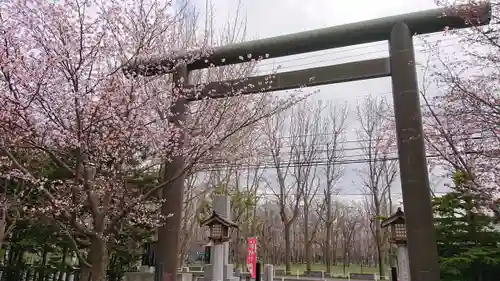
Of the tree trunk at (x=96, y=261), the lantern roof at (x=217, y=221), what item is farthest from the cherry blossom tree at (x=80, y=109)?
the lantern roof at (x=217, y=221)

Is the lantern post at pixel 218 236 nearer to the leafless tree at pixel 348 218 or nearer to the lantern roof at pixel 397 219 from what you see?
the lantern roof at pixel 397 219

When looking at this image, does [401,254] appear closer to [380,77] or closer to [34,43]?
[380,77]

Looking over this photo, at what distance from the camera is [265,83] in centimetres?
714

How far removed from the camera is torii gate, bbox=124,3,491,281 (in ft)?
18.9

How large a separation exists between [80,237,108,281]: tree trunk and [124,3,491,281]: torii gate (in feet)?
5.54


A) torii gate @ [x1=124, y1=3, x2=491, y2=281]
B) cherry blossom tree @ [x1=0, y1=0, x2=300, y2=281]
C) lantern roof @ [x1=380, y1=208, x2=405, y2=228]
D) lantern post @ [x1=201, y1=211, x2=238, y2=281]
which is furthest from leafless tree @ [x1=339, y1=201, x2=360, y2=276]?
cherry blossom tree @ [x1=0, y1=0, x2=300, y2=281]

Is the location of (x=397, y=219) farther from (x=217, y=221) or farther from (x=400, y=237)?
(x=217, y=221)

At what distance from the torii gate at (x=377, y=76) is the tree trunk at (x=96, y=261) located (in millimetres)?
1688

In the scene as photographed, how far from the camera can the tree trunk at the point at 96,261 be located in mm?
4965

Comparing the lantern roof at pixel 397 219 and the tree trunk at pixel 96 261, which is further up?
the lantern roof at pixel 397 219

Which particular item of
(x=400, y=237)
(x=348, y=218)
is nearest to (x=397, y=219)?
(x=400, y=237)

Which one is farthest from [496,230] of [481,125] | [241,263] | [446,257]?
[241,263]

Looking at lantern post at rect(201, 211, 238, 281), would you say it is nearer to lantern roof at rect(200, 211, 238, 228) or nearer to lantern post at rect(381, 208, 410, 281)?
lantern roof at rect(200, 211, 238, 228)

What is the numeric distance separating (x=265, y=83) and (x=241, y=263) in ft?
83.7
